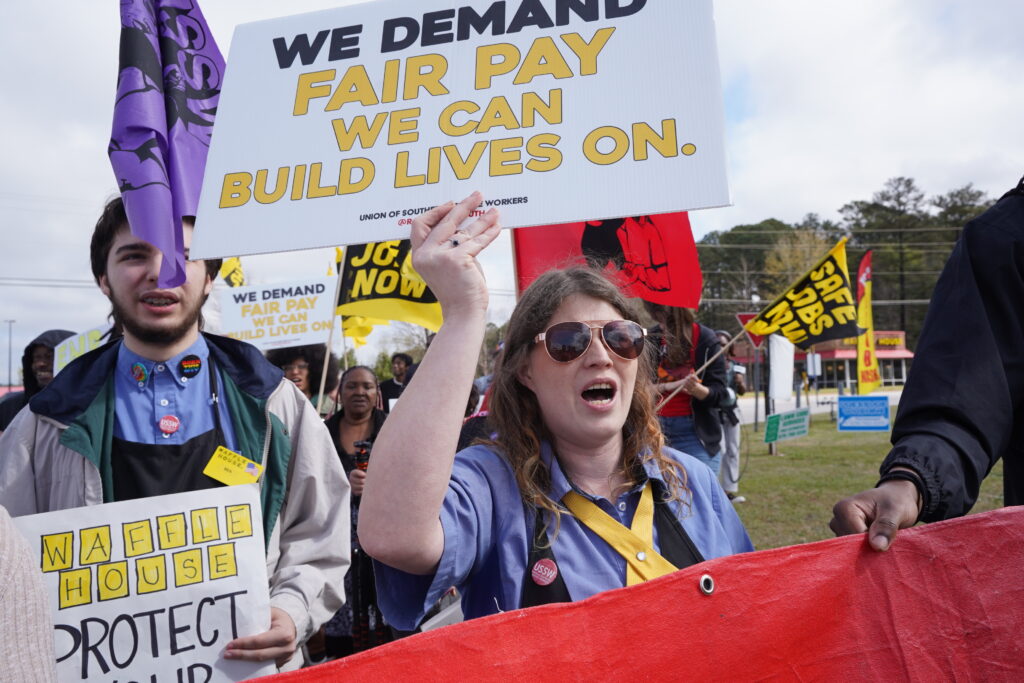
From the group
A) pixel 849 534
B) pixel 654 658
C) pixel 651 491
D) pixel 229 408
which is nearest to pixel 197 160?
pixel 229 408

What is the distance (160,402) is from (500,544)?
1.17 metres

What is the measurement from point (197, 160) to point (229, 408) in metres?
0.77

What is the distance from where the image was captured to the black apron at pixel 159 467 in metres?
1.91

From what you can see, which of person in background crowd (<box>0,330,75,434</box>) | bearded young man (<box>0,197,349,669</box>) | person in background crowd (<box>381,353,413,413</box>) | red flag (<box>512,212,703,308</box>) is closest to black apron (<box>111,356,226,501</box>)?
bearded young man (<box>0,197,349,669</box>)

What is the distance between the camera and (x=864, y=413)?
43.7ft

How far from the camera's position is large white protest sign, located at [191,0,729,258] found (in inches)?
61.0

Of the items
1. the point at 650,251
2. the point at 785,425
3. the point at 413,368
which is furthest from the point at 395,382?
the point at 785,425

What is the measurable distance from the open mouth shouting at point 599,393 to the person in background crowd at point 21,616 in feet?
3.52

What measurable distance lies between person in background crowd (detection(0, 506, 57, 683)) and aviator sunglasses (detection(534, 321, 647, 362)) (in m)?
1.05

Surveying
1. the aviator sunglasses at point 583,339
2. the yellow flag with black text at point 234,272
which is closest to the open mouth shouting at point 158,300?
the aviator sunglasses at point 583,339

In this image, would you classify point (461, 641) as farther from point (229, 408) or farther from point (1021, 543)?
point (229, 408)

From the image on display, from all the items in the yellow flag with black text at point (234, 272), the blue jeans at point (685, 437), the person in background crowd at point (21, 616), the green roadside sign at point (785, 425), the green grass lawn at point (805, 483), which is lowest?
the green grass lawn at point (805, 483)

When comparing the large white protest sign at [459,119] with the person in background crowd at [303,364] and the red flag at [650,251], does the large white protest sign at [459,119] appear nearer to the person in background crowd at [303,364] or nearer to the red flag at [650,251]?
the red flag at [650,251]

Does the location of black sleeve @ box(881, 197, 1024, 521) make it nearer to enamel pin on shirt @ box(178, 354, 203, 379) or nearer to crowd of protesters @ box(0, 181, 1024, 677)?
crowd of protesters @ box(0, 181, 1024, 677)
